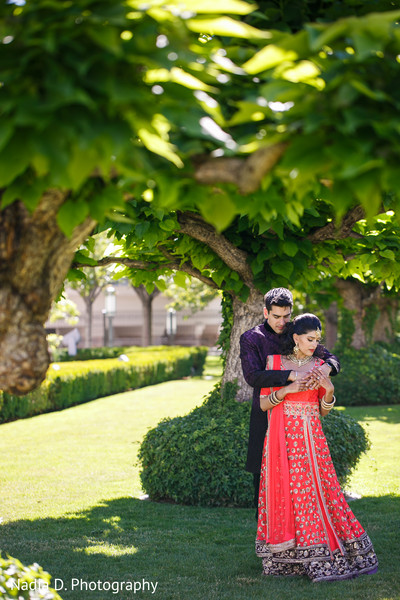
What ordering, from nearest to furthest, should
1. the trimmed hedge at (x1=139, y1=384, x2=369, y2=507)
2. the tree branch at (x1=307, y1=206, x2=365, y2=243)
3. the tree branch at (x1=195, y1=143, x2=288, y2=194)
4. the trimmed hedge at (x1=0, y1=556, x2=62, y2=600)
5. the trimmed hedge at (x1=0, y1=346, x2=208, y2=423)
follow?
the tree branch at (x1=195, y1=143, x2=288, y2=194) < the trimmed hedge at (x1=0, y1=556, x2=62, y2=600) < the tree branch at (x1=307, y1=206, x2=365, y2=243) < the trimmed hedge at (x1=139, y1=384, x2=369, y2=507) < the trimmed hedge at (x1=0, y1=346, x2=208, y2=423)

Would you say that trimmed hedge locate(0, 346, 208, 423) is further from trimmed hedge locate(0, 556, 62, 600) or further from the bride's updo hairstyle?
trimmed hedge locate(0, 556, 62, 600)

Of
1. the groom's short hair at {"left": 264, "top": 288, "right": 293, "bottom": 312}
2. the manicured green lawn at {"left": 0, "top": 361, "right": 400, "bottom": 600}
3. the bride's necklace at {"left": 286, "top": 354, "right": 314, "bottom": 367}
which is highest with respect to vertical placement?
the groom's short hair at {"left": 264, "top": 288, "right": 293, "bottom": 312}

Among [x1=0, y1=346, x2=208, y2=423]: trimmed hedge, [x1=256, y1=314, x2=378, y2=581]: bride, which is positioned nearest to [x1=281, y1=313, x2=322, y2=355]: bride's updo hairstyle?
[x1=256, y1=314, x2=378, y2=581]: bride

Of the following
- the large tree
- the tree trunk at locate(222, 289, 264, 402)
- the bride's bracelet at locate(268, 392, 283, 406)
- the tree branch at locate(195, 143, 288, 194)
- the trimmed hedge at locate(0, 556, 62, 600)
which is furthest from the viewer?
the tree trunk at locate(222, 289, 264, 402)

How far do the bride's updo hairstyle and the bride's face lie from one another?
3 cm

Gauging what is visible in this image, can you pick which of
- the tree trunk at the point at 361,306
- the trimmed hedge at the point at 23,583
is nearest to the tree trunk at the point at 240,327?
the trimmed hedge at the point at 23,583

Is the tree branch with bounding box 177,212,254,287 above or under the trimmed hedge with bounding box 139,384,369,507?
above

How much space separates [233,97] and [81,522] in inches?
228

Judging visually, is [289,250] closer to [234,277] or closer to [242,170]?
[234,277]

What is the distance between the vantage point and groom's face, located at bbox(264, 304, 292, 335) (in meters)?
5.31

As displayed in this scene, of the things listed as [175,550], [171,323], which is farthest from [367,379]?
[171,323]

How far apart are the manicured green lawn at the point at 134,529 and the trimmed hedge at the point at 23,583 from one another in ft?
5.75

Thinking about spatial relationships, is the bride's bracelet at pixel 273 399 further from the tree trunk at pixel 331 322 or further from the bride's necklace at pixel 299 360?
the tree trunk at pixel 331 322

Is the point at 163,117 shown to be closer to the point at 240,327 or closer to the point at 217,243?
the point at 217,243
